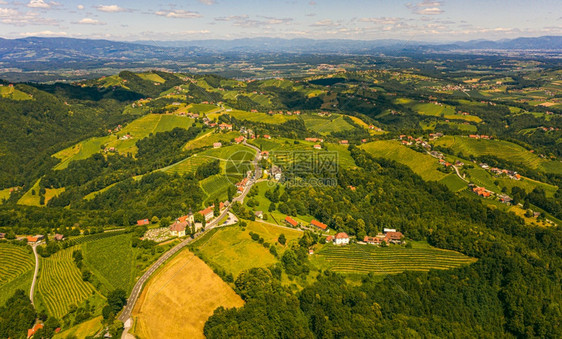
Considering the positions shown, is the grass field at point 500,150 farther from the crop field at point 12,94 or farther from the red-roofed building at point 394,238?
the crop field at point 12,94

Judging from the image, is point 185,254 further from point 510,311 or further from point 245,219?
point 510,311

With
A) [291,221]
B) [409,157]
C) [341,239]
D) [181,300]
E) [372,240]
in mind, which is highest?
[409,157]

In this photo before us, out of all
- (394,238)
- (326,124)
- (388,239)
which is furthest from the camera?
(326,124)

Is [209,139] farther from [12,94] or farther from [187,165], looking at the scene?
[12,94]

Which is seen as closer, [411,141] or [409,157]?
[409,157]

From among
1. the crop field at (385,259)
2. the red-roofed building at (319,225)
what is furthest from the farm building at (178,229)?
the red-roofed building at (319,225)

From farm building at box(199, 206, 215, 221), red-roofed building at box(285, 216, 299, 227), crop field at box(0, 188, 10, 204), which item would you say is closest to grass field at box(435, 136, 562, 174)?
red-roofed building at box(285, 216, 299, 227)

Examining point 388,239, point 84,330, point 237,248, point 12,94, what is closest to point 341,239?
point 388,239
